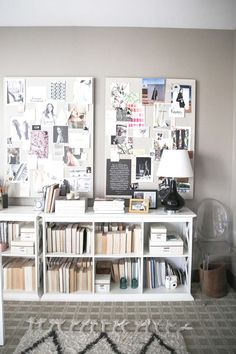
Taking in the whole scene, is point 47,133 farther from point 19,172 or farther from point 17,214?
point 17,214

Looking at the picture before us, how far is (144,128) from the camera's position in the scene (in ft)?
8.56

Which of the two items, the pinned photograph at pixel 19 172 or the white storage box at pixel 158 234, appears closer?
the white storage box at pixel 158 234

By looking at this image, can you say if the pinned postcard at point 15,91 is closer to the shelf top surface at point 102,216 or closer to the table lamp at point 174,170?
the shelf top surface at point 102,216

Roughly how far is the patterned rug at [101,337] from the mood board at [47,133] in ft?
3.73

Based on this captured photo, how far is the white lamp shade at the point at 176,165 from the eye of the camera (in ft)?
7.50

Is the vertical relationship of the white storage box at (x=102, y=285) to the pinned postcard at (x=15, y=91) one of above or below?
below

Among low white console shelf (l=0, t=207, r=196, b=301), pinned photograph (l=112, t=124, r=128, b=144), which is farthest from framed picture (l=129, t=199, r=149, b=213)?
pinned photograph (l=112, t=124, r=128, b=144)

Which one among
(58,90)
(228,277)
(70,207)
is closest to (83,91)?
(58,90)

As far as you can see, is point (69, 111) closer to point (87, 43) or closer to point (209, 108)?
point (87, 43)

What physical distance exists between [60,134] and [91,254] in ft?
3.78

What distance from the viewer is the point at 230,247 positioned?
2598mm

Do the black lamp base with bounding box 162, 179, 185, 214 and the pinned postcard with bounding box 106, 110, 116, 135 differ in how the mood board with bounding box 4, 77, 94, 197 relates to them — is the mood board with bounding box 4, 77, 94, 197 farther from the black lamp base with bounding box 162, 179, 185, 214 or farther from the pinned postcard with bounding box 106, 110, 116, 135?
the black lamp base with bounding box 162, 179, 185, 214

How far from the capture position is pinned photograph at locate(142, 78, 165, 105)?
8.48 feet

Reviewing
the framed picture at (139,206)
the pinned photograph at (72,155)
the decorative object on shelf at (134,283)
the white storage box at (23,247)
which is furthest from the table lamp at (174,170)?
the white storage box at (23,247)
